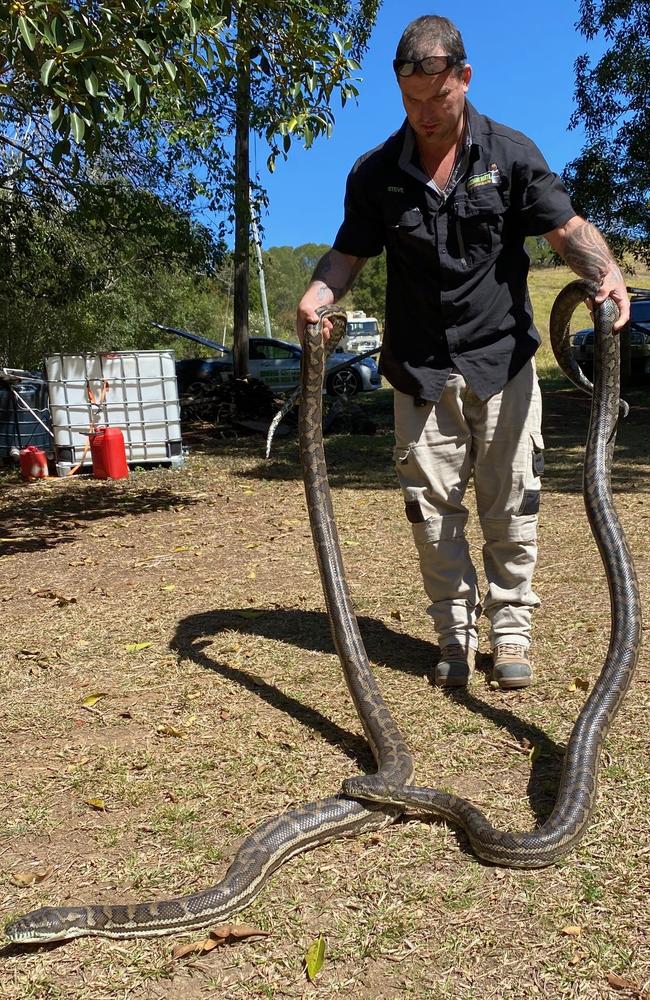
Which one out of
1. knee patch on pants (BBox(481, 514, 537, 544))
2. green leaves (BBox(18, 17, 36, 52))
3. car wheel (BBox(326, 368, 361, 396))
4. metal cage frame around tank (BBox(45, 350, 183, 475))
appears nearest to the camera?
knee patch on pants (BBox(481, 514, 537, 544))

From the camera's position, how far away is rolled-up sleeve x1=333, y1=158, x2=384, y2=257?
14.3 feet

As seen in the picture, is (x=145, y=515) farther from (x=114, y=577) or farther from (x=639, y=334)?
(x=639, y=334)

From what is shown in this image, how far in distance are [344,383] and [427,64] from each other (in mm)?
21696

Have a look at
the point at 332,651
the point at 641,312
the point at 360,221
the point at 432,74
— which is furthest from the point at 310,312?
the point at 641,312

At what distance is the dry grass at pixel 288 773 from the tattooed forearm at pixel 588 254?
206 cm

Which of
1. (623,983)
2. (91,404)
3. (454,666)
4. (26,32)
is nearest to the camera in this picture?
(623,983)

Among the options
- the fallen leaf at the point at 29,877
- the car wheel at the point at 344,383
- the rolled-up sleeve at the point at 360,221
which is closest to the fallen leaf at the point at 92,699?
the fallen leaf at the point at 29,877

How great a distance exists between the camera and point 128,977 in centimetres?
278

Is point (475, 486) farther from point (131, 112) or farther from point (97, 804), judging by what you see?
point (131, 112)

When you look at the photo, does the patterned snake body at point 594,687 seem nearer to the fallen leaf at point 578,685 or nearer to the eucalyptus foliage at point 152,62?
the fallen leaf at point 578,685

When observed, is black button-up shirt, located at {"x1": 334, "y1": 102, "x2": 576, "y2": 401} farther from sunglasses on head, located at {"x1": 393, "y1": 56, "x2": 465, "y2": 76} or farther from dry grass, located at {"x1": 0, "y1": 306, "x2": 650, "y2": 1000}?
dry grass, located at {"x1": 0, "y1": 306, "x2": 650, "y2": 1000}

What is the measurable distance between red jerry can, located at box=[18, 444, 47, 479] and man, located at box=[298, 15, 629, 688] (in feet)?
30.9

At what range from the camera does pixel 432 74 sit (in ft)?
12.7

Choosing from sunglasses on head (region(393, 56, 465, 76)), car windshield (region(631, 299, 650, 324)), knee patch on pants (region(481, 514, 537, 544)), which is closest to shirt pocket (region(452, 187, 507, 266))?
sunglasses on head (region(393, 56, 465, 76))
